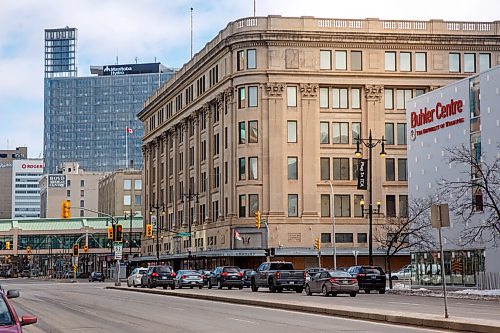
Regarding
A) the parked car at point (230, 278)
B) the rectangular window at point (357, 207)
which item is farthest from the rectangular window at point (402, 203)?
the parked car at point (230, 278)

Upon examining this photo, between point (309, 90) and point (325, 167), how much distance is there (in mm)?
8295

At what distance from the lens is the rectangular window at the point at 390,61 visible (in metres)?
94.9

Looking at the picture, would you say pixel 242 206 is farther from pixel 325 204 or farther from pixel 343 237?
pixel 343 237

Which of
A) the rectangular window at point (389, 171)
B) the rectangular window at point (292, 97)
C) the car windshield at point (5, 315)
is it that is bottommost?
the car windshield at point (5, 315)

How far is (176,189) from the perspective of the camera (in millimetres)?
118250

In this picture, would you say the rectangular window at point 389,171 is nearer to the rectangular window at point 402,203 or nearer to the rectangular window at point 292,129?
the rectangular window at point 402,203

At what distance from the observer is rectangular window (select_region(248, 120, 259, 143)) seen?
93.2 meters

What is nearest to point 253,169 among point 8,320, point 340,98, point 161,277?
point 340,98

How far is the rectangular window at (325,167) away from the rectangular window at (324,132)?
6.23 ft

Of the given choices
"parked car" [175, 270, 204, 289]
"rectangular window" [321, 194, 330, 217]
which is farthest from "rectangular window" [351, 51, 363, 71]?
"parked car" [175, 270, 204, 289]

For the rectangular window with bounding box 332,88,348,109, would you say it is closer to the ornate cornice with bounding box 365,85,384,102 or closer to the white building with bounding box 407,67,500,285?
the ornate cornice with bounding box 365,85,384,102

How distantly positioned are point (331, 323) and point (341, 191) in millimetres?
68241

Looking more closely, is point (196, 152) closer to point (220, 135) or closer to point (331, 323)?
point (220, 135)

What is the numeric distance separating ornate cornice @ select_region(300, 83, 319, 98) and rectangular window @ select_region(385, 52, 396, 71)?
8128 mm
